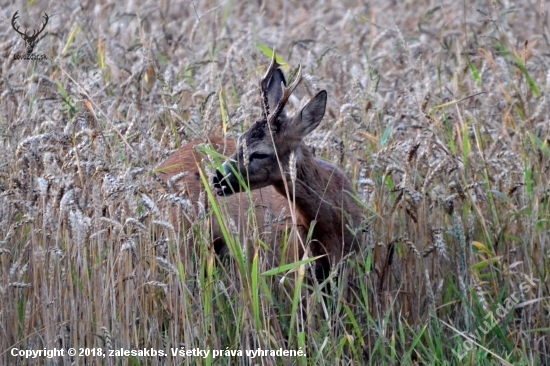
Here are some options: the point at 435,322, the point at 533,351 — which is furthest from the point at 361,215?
the point at 533,351

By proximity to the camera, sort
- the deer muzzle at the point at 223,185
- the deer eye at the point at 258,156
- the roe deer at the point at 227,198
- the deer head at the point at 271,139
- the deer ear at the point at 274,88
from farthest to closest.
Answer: the deer ear at the point at 274,88, the roe deer at the point at 227,198, the deer eye at the point at 258,156, the deer head at the point at 271,139, the deer muzzle at the point at 223,185

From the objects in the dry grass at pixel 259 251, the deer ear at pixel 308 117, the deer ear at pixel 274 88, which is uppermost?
the deer ear at pixel 274 88

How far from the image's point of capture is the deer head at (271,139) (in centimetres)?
550

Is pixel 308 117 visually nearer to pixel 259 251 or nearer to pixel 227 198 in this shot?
pixel 227 198

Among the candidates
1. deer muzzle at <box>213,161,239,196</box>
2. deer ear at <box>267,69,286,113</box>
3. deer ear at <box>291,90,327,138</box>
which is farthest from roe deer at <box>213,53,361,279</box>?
deer muzzle at <box>213,161,239,196</box>

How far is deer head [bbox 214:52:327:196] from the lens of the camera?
550cm

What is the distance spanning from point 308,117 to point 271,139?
1.37 ft

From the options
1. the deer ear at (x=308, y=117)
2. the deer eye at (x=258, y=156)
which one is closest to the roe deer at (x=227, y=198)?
the deer eye at (x=258, y=156)

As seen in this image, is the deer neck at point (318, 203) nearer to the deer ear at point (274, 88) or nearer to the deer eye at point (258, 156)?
the deer eye at point (258, 156)

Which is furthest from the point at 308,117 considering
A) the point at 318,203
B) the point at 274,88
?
the point at 318,203

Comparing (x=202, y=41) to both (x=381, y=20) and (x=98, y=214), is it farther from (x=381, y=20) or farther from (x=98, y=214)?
(x=98, y=214)

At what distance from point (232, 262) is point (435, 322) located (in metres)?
1.13

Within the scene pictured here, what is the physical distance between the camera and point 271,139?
5.55 meters

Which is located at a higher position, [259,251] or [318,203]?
[318,203]
